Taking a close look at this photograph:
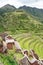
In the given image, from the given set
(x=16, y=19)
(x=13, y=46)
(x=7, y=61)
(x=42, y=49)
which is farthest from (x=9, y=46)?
(x=16, y=19)

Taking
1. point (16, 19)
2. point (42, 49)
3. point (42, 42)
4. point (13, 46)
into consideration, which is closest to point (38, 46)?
point (42, 49)

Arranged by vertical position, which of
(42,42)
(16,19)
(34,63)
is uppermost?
(34,63)

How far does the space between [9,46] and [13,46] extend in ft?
2.16

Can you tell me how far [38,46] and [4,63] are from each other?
37.5 meters

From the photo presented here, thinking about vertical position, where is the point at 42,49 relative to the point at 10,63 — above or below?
below

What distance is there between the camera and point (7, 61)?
45.9 ft

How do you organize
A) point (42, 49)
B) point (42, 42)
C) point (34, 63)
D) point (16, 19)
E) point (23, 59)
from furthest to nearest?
point (16, 19)
point (42, 42)
point (42, 49)
point (34, 63)
point (23, 59)

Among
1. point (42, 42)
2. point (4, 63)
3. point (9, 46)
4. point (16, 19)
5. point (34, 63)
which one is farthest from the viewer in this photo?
point (16, 19)

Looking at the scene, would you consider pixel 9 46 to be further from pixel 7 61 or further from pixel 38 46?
pixel 38 46

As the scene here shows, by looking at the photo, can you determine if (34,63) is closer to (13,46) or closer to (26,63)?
(26,63)

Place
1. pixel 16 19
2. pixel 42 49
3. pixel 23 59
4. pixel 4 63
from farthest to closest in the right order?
pixel 16 19, pixel 42 49, pixel 23 59, pixel 4 63

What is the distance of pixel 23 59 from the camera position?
1602 cm

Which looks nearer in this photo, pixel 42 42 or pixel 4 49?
pixel 4 49

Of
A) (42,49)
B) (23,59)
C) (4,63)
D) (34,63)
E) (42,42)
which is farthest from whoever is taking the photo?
(42,42)
